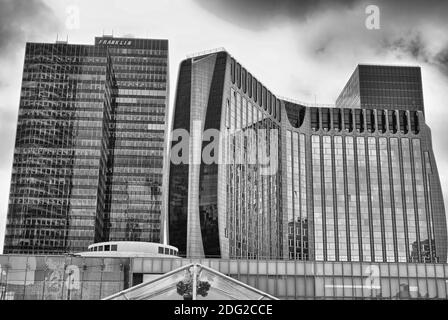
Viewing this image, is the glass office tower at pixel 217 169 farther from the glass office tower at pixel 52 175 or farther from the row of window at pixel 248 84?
the glass office tower at pixel 52 175

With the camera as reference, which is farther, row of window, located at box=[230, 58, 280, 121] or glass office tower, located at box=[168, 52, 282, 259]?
row of window, located at box=[230, 58, 280, 121]

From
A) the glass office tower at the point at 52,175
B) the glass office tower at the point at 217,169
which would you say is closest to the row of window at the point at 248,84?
the glass office tower at the point at 217,169

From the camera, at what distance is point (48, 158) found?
19425 cm

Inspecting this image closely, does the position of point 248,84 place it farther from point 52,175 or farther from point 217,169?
point 52,175

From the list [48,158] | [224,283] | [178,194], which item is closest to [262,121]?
[178,194]

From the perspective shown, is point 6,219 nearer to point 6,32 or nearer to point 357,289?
point 357,289

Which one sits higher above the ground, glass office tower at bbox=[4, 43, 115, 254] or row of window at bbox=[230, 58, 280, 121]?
row of window at bbox=[230, 58, 280, 121]

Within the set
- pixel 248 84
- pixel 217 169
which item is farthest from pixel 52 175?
pixel 248 84

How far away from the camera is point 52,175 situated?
193000 mm

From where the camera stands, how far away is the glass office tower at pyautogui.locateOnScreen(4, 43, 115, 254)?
187m

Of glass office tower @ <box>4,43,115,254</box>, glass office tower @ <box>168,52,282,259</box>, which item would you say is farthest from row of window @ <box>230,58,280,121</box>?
glass office tower @ <box>4,43,115,254</box>

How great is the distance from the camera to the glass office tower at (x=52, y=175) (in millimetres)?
187250

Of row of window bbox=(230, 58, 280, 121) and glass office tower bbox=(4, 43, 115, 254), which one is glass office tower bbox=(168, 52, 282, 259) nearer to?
row of window bbox=(230, 58, 280, 121)
